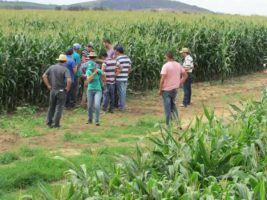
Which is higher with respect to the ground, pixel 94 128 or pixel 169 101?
pixel 169 101

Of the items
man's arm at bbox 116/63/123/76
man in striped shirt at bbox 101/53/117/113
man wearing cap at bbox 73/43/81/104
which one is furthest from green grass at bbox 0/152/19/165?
man wearing cap at bbox 73/43/81/104

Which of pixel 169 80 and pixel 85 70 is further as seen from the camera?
pixel 85 70

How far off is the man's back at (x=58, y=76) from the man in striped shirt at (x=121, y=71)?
265 cm

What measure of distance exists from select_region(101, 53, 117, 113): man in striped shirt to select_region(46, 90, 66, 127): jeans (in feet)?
6.69

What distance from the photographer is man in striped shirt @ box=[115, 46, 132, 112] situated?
13.8 m

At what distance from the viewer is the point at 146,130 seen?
39.3 feet

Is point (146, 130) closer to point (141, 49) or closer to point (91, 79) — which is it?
point (91, 79)

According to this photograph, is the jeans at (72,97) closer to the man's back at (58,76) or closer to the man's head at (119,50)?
the man's head at (119,50)

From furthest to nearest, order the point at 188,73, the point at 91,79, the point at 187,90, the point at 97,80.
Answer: the point at 187,90
the point at 188,73
the point at 97,80
the point at 91,79

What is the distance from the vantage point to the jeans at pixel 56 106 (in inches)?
453

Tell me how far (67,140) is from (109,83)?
3.40 m

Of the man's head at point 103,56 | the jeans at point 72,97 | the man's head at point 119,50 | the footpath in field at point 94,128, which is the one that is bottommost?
the footpath in field at point 94,128

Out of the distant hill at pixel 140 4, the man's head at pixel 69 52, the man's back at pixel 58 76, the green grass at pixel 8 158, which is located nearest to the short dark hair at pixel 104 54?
the man's head at pixel 69 52

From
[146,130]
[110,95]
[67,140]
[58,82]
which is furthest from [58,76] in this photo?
[110,95]
